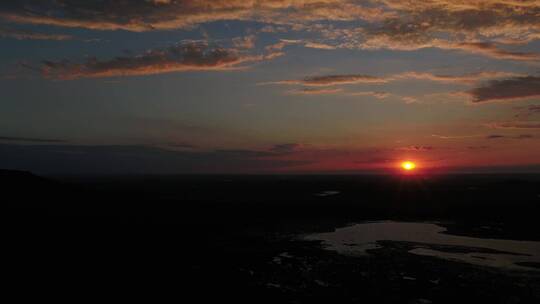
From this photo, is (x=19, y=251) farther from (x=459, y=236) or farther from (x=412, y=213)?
(x=412, y=213)

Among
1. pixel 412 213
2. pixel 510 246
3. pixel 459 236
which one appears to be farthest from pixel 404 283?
pixel 412 213

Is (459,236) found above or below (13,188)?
below

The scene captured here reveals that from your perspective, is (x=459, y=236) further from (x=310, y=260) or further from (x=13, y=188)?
(x=13, y=188)

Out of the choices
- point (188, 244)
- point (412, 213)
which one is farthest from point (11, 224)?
point (412, 213)

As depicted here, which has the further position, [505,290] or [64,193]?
[64,193]

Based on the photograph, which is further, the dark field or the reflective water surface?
the reflective water surface

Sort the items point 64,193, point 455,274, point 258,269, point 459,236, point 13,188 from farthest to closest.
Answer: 1. point 64,193
2. point 13,188
3. point 459,236
4. point 258,269
5. point 455,274

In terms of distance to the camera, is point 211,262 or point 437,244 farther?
point 437,244

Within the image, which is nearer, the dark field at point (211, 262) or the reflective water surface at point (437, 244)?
the dark field at point (211, 262)

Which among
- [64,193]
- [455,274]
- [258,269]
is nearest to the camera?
[455,274]
